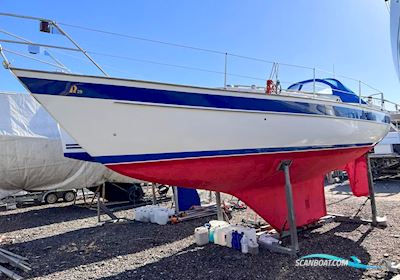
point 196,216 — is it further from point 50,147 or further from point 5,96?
point 5,96

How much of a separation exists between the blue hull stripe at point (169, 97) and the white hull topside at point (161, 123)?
0.03 m

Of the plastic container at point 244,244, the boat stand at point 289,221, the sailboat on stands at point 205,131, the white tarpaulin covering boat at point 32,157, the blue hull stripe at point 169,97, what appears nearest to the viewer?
the blue hull stripe at point 169,97

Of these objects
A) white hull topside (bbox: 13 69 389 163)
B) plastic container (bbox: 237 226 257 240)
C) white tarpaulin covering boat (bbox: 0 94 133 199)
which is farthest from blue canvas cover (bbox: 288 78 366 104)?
white tarpaulin covering boat (bbox: 0 94 133 199)

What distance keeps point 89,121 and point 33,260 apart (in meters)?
3.04

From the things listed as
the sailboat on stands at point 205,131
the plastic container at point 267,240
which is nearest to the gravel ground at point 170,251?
the plastic container at point 267,240

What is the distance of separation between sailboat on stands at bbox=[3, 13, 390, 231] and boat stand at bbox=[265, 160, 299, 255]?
4.7 inches

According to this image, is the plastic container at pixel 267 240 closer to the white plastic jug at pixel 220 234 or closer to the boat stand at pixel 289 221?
the boat stand at pixel 289 221

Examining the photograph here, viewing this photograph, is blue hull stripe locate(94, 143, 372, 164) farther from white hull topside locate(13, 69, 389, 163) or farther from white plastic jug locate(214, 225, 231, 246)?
A: white plastic jug locate(214, 225, 231, 246)

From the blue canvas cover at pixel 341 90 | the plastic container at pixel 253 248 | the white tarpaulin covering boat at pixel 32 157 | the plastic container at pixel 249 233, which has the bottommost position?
the plastic container at pixel 253 248

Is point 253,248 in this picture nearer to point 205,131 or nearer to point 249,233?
point 249,233

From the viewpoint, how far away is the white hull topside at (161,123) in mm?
3676

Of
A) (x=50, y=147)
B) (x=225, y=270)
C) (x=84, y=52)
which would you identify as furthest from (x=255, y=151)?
(x=50, y=147)

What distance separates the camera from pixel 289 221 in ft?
16.0

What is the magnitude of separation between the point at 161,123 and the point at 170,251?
8.16ft
